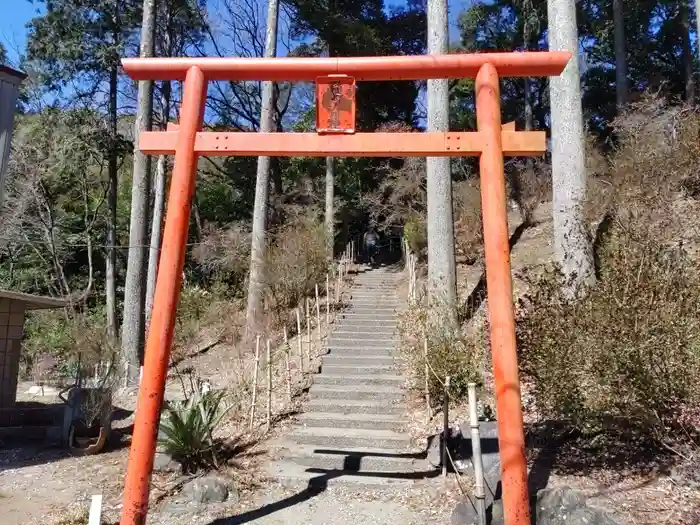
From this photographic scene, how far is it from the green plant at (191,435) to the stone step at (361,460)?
1.01m

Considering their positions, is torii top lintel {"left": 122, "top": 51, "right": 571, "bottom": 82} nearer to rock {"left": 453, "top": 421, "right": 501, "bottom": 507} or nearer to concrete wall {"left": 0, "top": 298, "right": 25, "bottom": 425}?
rock {"left": 453, "top": 421, "right": 501, "bottom": 507}

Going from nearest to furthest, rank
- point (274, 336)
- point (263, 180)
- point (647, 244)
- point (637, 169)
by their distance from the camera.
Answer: point (647, 244) < point (637, 169) < point (274, 336) < point (263, 180)

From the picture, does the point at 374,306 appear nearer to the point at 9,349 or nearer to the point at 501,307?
the point at 9,349

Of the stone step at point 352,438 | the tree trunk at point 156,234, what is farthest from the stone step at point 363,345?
the tree trunk at point 156,234

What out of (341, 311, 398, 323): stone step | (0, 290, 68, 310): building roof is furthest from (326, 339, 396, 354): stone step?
(0, 290, 68, 310): building roof

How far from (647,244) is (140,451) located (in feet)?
15.7

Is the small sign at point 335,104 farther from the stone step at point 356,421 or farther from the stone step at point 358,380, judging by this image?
the stone step at point 358,380

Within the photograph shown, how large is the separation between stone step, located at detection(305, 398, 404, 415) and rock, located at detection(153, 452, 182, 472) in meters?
2.33

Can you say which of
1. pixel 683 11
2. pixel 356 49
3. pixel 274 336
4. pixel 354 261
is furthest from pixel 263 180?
pixel 683 11

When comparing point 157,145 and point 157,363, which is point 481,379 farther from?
point 157,145

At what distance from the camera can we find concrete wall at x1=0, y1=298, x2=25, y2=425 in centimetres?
987

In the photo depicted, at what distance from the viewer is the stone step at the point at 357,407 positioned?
27.7 ft

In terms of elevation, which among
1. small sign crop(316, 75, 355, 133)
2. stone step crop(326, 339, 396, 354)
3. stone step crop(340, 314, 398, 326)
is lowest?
stone step crop(326, 339, 396, 354)

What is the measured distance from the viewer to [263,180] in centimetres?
1465
